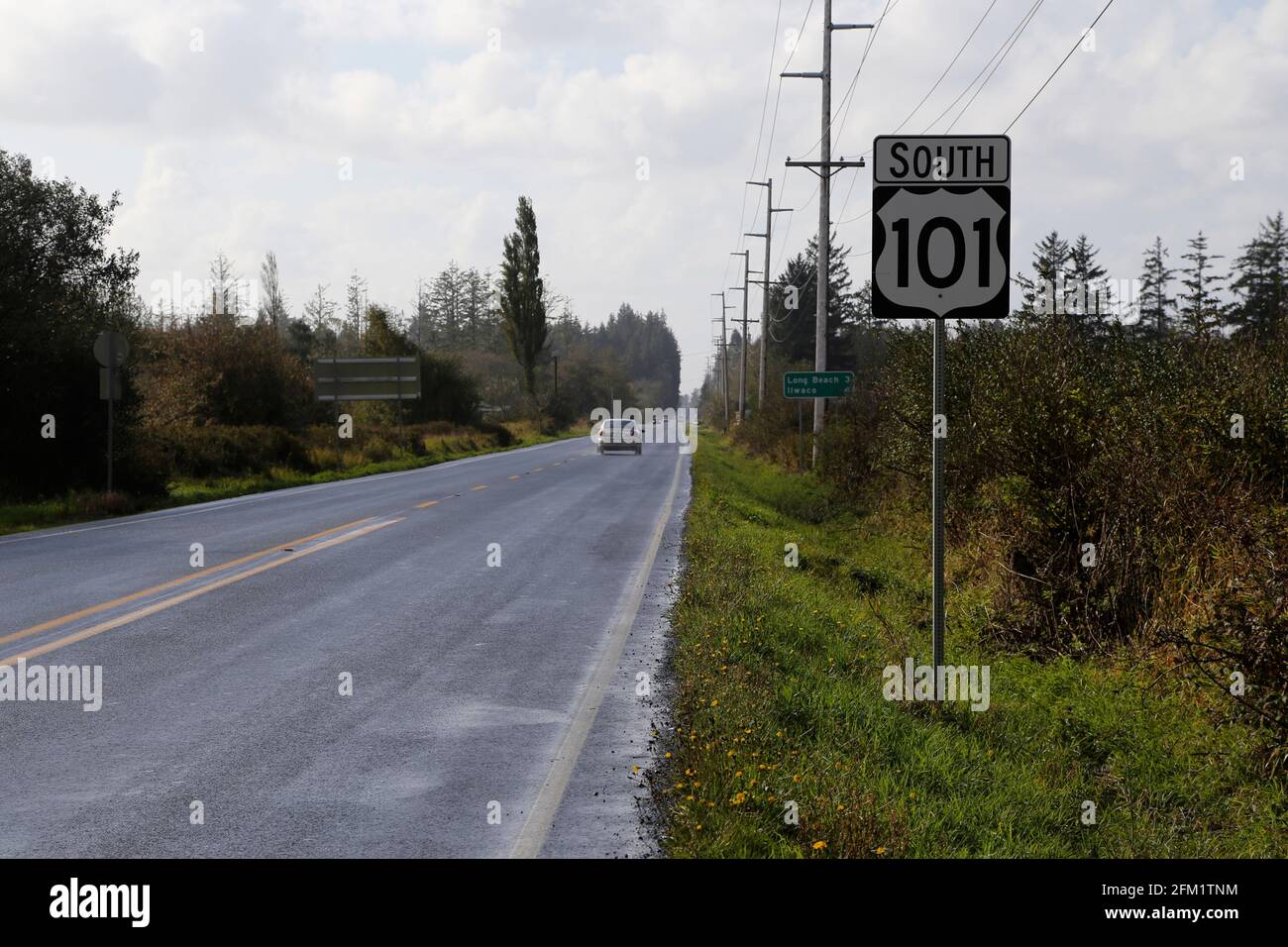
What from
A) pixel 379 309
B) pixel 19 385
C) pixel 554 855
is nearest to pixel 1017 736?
pixel 554 855

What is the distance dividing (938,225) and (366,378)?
124 ft

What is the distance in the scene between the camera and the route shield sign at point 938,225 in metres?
6.38

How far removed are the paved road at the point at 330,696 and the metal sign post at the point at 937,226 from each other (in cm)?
255

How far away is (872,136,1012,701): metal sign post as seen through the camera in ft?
20.9

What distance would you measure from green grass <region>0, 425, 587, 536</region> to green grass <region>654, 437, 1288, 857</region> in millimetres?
12507

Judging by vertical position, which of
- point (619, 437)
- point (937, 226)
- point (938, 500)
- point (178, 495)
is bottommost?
point (178, 495)

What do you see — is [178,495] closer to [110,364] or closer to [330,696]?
[110,364]

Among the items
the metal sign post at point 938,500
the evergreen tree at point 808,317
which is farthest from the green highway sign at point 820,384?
the evergreen tree at point 808,317

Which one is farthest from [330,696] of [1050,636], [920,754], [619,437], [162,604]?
[619,437]

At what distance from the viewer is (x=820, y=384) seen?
1058 inches

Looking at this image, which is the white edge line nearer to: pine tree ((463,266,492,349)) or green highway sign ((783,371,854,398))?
green highway sign ((783,371,854,398))
